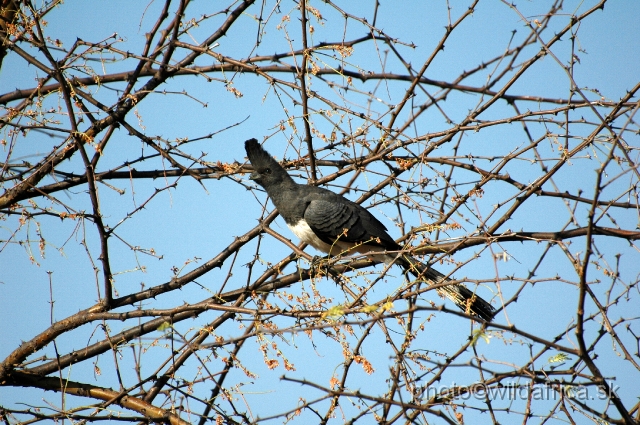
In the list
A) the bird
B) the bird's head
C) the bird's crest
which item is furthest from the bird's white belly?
the bird's crest

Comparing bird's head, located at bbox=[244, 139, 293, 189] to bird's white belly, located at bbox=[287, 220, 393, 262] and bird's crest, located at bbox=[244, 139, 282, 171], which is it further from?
bird's white belly, located at bbox=[287, 220, 393, 262]

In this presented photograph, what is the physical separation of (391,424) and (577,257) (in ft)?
4.23

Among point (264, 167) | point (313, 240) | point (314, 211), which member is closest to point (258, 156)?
point (264, 167)

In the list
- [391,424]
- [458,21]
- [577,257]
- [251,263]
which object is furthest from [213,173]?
[577,257]

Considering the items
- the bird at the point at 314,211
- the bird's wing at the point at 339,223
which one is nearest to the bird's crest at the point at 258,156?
the bird at the point at 314,211

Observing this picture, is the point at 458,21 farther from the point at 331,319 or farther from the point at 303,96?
the point at 331,319

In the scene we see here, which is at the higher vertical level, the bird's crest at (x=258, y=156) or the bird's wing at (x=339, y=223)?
the bird's crest at (x=258, y=156)

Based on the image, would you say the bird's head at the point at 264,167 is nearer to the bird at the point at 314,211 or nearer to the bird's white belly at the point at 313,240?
the bird at the point at 314,211

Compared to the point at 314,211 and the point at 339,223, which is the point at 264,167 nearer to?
the point at 314,211

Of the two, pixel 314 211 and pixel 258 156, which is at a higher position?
pixel 258 156

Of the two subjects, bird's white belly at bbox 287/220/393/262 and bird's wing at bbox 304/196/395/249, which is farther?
bird's white belly at bbox 287/220/393/262

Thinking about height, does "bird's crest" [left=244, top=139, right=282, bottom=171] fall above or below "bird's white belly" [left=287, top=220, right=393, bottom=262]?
above

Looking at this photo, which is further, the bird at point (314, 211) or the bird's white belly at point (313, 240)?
the bird's white belly at point (313, 240)

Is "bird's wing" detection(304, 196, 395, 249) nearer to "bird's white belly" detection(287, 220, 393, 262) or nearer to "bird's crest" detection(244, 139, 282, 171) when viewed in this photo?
"bird's white belly" detection(287, 220, 393, 262)
